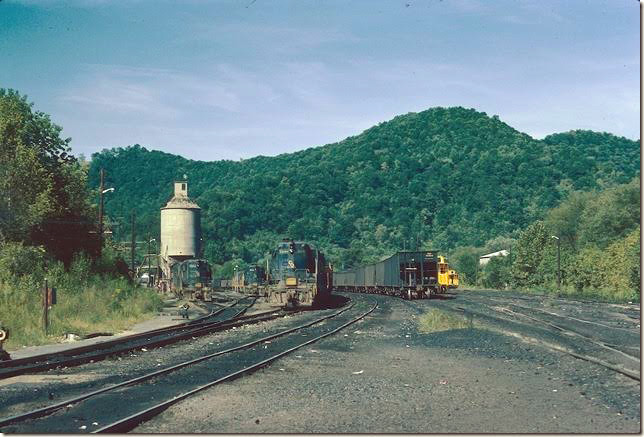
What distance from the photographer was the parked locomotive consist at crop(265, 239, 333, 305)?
39906mm

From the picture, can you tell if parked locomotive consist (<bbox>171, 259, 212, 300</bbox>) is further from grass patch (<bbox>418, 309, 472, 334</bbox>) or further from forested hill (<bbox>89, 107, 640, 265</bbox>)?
forested hill (<bbox>89, 107, 640, 265</bbox>)

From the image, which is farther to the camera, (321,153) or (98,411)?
(321,153)

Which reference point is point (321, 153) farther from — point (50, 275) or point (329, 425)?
point (329, 425)

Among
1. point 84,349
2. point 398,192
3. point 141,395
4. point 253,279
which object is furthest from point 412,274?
point 398,192

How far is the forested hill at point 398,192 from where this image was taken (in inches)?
4577

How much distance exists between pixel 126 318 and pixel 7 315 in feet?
30.8

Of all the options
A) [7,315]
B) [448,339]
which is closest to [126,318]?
[7,315]

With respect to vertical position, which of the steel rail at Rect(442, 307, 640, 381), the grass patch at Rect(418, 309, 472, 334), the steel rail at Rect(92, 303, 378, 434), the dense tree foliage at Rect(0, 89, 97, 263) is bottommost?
the grass patch at Rect(418, 309, 472, 334)

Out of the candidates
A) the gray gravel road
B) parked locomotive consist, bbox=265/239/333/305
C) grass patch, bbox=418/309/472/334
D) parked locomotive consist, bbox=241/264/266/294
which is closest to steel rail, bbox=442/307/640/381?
the gray gravel road

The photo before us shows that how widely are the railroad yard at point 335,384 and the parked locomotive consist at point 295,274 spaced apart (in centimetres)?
1452

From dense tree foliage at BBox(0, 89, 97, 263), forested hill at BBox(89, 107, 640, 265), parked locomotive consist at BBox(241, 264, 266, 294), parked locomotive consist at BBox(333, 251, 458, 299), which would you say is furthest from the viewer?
forested hill at BBox(89, 107, 640, 265)

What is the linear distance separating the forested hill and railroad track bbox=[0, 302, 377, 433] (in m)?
93.9

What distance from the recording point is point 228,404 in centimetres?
1158

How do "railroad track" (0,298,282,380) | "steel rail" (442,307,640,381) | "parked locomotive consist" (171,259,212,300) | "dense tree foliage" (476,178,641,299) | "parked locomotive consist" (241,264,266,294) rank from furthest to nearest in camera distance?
"parked locomotive consist" (241,264,266,294), "dense tree foliage" (476,178,641,299), "parked locomotive consist" (171,259,212,300), "railroad track" (0,298,282,380), "steel rail" (442,307,640,381)
